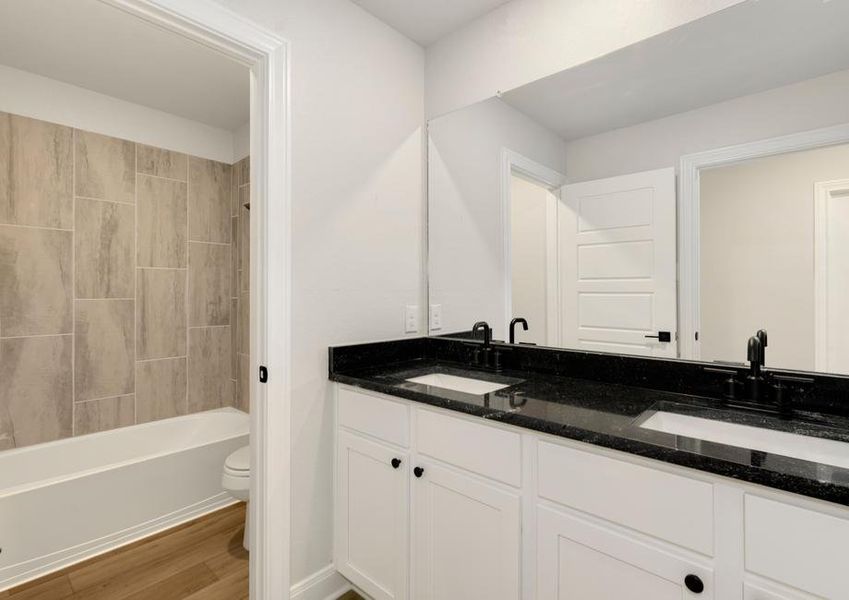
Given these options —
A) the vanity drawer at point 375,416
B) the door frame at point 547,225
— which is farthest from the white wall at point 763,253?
the vanity drawer at point 375,416

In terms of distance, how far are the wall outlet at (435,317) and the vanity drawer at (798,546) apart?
1402 mm

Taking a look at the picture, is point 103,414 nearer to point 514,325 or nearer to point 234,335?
point 234,335

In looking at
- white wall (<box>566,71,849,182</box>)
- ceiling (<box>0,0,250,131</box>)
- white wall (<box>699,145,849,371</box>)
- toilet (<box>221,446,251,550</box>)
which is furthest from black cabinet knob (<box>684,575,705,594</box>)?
ceiling (<box>0,0,250,131</box>)

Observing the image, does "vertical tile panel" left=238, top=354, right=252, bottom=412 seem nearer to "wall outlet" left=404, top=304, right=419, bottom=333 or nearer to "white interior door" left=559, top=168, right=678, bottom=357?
"wall outlet" left=404, top=304, right=419, bottom=333

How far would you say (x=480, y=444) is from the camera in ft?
3.87

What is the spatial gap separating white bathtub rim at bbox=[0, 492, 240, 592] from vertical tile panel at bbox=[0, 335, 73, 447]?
28.1 inches

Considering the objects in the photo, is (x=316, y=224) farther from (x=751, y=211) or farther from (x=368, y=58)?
(x=751, y=211)

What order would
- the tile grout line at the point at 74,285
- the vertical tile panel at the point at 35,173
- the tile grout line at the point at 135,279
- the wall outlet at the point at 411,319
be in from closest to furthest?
1. the wall outlet at the point at 411,319
2. the vertical tile panel at the point at 35,173
3. the tile grout line at the point at 74,285
4. the tile grout line at the point at 135,279

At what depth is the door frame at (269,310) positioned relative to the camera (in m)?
1.49

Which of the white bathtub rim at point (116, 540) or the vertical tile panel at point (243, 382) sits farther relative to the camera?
the vertical tile panel at point (243, 382)

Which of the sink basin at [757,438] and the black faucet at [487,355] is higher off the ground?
the black faucet at [487,355]

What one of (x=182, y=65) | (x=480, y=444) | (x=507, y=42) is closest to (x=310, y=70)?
(x=507, y=42)

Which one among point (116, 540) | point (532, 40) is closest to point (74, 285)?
point (116, 540)

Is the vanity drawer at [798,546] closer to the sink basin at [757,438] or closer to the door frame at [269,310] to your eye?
the sink basin at [757,438]
